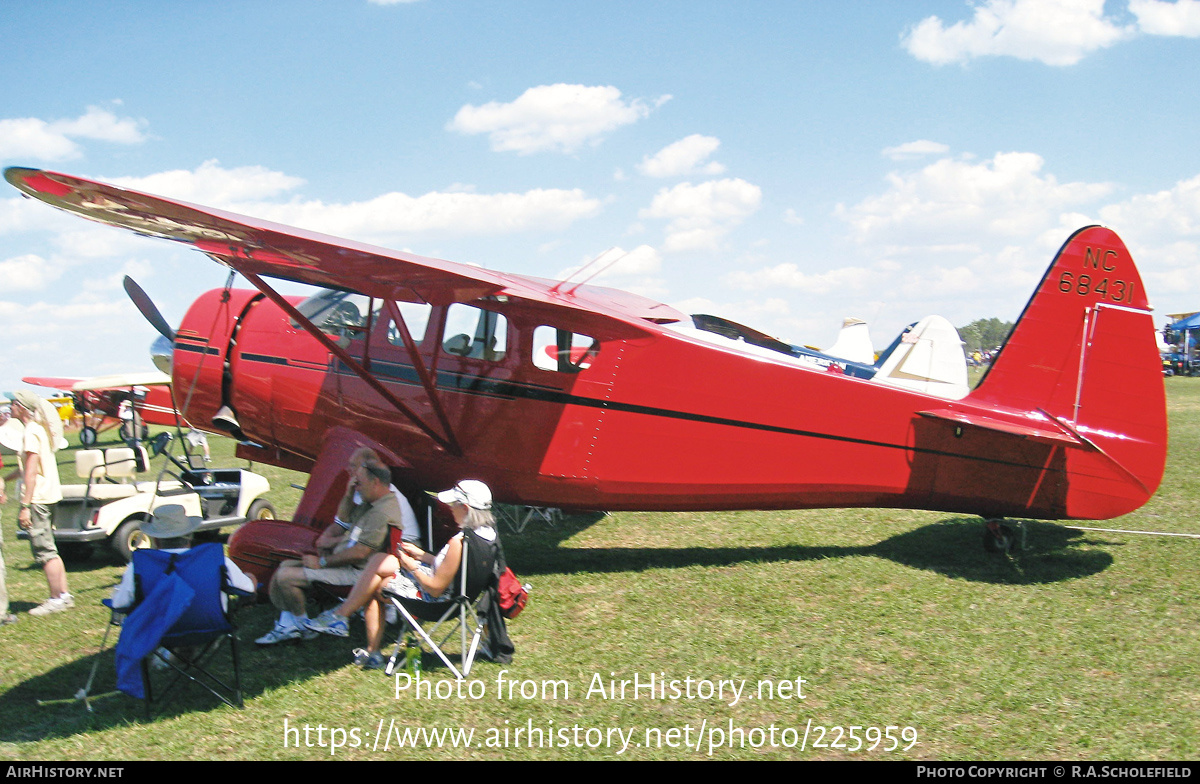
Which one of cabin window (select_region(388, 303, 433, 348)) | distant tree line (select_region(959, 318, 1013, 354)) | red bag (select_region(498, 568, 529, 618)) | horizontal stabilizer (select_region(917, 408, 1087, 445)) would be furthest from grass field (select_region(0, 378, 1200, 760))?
distant tree line (select_region(959, 318, 1013, 354))

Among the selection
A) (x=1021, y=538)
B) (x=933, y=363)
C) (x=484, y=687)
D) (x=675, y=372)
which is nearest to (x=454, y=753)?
(x=484, y=687)

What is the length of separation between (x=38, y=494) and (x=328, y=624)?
2759 millimetres

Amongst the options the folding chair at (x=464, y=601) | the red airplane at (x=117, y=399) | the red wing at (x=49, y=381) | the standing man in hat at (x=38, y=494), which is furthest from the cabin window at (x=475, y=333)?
the red wing at (x=49, y=381)

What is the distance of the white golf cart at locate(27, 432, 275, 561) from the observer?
22.5 feet

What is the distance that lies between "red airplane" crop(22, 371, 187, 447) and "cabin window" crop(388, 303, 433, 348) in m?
9.28

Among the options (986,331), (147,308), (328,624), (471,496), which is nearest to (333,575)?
(328,624)

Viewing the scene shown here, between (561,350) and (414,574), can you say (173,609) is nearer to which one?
(414,574)

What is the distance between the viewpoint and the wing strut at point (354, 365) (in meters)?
5.54

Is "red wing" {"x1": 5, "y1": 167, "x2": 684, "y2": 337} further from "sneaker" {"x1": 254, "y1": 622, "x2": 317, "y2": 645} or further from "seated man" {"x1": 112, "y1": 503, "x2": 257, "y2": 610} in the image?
"sneaker" {"x1": 254, "y1": 622, "x2": 317, "y2": 645}

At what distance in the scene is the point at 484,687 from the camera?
416 cm

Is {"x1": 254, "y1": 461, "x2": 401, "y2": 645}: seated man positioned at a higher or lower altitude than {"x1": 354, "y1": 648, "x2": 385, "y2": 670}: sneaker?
higher

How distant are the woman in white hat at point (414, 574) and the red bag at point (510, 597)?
315 millimetres

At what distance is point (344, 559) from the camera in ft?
15.6

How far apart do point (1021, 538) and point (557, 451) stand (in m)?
4.08
